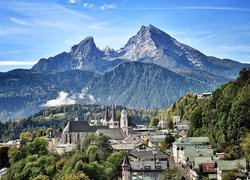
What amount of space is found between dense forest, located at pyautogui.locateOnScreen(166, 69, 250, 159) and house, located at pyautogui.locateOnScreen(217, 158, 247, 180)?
6089 mm

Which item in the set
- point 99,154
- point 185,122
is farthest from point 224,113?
point 185,122

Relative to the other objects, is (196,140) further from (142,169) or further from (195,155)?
(142,169)

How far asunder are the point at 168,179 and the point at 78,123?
83647mm

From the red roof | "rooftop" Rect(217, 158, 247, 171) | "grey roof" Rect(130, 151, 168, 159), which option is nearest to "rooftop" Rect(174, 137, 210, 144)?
"grey roof" Rect(130, 151, 168, 159)

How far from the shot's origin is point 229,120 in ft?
306

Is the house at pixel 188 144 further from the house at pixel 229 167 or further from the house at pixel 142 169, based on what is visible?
the house at pixel 229 167

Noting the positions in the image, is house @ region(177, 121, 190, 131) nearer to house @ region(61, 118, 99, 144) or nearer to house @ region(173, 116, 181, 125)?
house @ region(173, 116, 181, 125)

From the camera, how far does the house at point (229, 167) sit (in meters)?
69.9

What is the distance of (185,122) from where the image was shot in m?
155

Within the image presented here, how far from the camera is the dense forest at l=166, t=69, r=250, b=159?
8707 centimetres

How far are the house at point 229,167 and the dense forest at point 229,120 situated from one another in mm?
6089

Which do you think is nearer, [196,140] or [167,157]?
[167,157]

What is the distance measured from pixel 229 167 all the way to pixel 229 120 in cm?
2323

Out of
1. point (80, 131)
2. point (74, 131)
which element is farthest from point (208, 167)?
point (74, 131)
